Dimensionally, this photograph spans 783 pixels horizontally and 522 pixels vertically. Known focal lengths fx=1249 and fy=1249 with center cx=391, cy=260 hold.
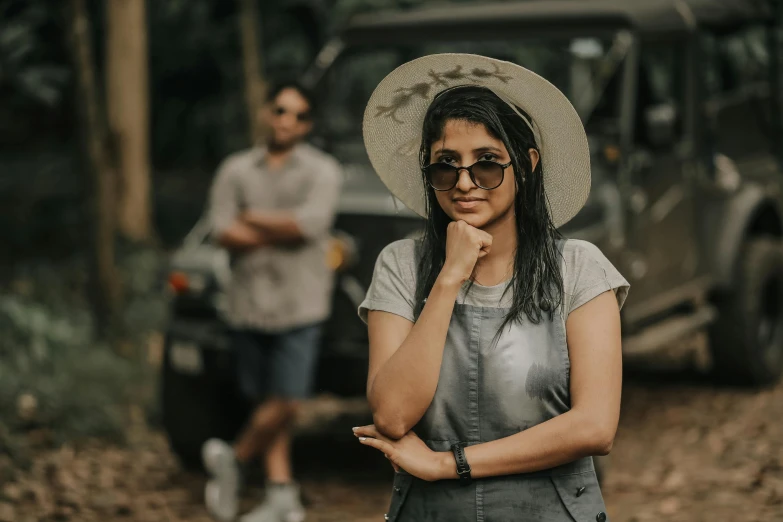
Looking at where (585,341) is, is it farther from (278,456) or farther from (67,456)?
(67,456)

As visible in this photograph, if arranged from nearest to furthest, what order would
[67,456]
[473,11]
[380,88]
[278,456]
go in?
1. [380,88]
2. [278,456]
3. [67,456]
4. [473,11]

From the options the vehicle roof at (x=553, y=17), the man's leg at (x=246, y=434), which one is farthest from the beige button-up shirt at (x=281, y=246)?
the vehicle roof at (x=553, y=17)

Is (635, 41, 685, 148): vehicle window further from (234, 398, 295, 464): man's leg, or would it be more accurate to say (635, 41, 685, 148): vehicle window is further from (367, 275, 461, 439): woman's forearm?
(367, 275, 461, 439): woman's forearm

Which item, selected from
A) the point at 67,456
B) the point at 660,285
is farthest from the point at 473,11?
the point at 67,456

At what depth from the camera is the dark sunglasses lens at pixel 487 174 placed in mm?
2627

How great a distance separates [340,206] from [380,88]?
146 inches

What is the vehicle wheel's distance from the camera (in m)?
8.12

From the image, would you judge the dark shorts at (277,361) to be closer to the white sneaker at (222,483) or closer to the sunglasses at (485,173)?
the white sneaker at (222,483)

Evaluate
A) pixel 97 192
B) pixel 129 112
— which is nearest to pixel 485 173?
pixel 97 192

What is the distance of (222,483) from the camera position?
232 inches

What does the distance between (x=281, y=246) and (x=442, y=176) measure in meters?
3.28

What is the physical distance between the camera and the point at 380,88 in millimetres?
2779

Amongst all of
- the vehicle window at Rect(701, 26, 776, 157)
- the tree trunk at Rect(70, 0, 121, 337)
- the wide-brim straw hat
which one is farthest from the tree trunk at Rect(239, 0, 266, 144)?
the wide-brim straw hat

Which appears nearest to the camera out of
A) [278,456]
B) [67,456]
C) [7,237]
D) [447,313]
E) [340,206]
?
[447,313]
